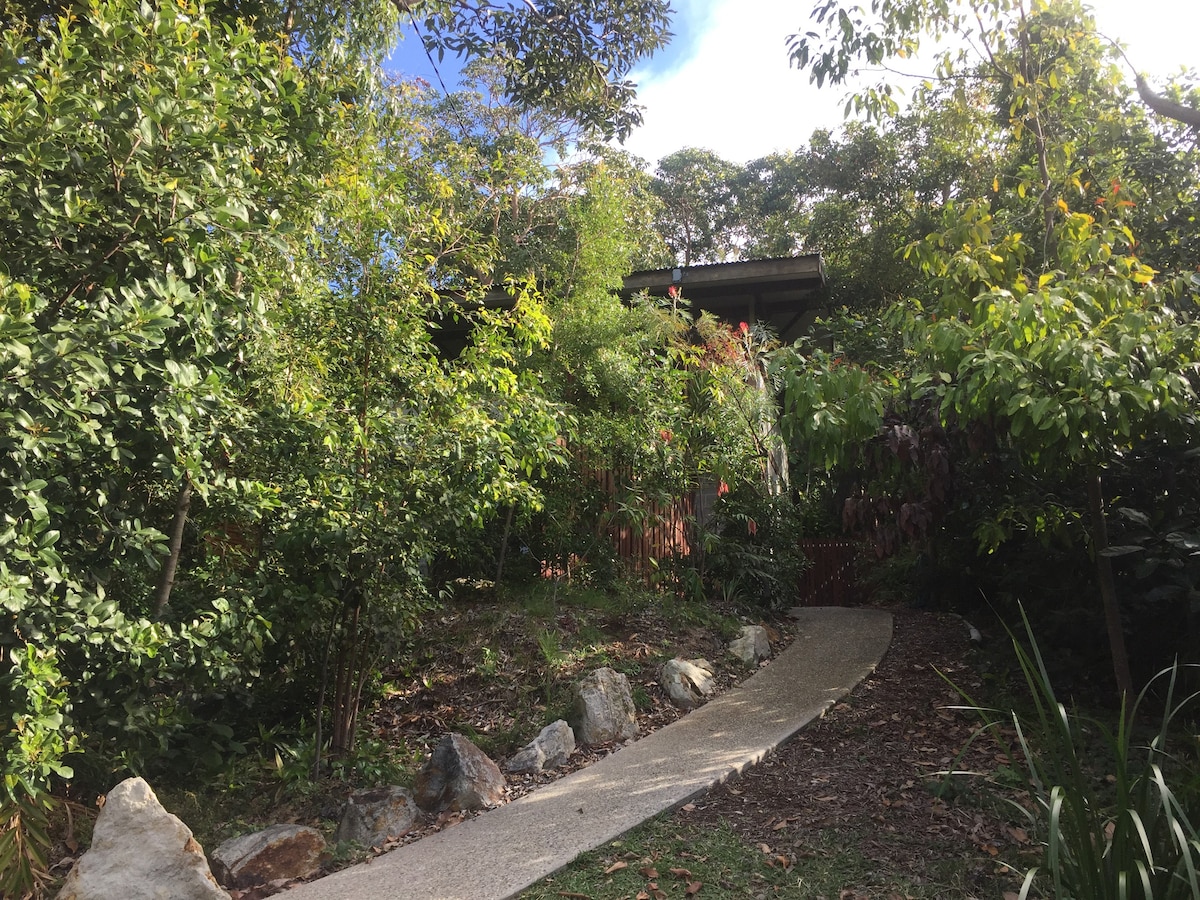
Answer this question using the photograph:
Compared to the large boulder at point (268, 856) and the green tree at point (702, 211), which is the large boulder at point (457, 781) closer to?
the large boulder at point (268, 856)

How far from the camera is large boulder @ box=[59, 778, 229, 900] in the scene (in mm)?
3420

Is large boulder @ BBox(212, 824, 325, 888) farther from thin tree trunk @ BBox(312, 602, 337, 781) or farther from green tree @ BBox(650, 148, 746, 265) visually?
green tree @ BBox(650, 148, 746, 265)

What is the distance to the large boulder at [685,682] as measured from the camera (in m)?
6.18

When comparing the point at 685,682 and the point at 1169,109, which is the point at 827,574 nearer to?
the point at 685,682

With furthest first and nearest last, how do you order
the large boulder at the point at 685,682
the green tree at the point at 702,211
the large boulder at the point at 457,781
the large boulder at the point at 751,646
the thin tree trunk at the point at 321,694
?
the green tree at the point at 702,211 < the large boulder at the point at 751,646 < the large boulder at the point at 685,682 < the thin tree trunk at the point at 321,694 < the large boulder at the point at 457,781

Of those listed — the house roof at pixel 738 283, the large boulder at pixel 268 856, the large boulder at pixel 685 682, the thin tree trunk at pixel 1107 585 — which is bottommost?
the large boulder at pixel 268 856

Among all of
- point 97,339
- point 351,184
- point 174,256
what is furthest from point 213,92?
point 351,184

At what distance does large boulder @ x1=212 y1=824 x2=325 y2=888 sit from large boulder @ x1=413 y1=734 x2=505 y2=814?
697 millimetres

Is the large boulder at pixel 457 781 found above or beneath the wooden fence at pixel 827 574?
beneath

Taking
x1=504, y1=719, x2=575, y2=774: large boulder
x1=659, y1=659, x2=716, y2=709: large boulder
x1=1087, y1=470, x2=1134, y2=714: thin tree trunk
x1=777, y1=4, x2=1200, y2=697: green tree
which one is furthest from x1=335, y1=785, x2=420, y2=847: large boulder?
x1=1087, y1=470, x2=1134, y2=714: thin tree trunk

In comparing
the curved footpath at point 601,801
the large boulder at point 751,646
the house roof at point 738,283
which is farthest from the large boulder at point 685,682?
the house roof at point 738,283

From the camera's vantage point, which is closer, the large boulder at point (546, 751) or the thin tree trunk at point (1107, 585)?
the thin tree trunk at point (1107, 585)

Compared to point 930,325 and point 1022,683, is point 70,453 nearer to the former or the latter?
point 930,325

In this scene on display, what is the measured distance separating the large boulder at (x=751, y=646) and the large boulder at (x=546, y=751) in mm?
2119
